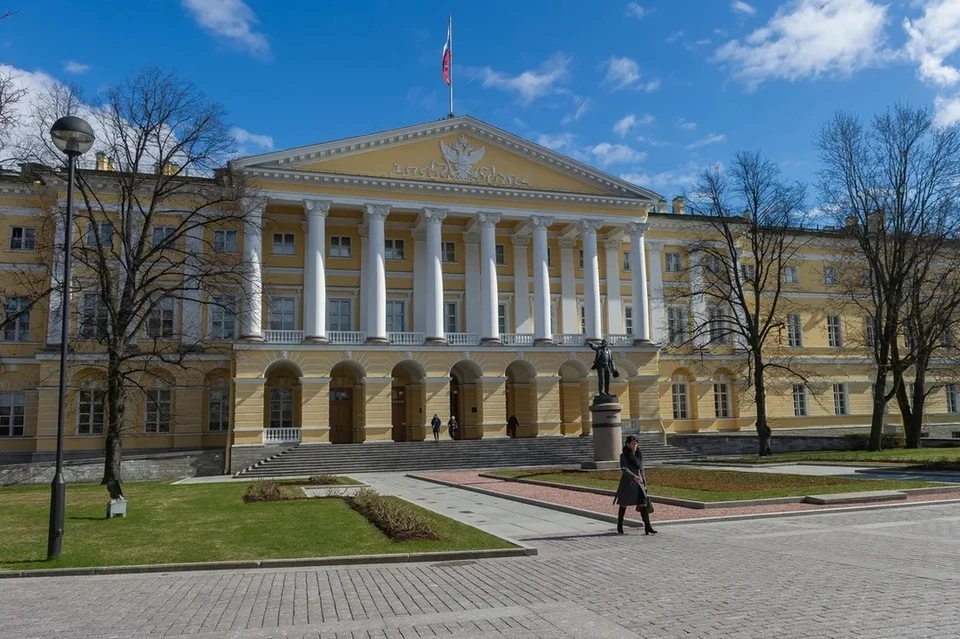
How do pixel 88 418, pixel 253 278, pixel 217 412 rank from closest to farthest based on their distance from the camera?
pixel 253 278 < pixel 88 418 < pixel 217 412

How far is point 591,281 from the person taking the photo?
151 ft

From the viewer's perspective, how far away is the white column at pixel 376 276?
137ft

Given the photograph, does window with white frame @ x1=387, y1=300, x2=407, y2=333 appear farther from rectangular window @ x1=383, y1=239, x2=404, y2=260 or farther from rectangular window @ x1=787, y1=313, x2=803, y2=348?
rectangular window @ x1=787, y1=313, x2=803, y2=348

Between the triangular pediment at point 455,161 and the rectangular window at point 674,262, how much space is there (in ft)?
22.5

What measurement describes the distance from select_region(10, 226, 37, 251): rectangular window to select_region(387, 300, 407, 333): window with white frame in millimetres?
20298

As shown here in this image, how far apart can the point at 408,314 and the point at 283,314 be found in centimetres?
753

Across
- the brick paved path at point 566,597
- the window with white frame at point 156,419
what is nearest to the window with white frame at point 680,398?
the window with white frame at point 156,419

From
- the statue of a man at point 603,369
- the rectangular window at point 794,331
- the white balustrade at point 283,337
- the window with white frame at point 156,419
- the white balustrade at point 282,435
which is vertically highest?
the rectangular window at point 794,331

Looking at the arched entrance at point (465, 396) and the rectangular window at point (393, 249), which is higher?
the rectangular window at point (393, 249)

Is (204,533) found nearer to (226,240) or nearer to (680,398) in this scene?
(226,240)

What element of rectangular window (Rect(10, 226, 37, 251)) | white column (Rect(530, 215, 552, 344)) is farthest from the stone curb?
rectangular window (Rect(10, 226, 37, 251))

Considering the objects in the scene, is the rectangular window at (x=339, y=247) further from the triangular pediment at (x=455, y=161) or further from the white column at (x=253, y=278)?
the white column at (x=253, y=278)

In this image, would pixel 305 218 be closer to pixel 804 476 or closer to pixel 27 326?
pixel 27 326

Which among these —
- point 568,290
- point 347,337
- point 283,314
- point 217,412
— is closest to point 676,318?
point 568,290
